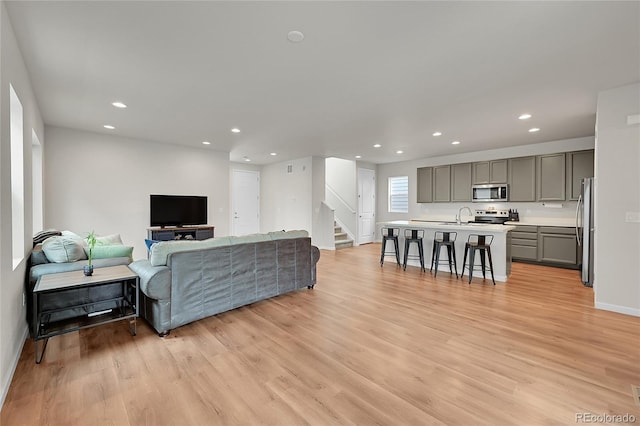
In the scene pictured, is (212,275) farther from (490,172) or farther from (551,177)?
(551,177)

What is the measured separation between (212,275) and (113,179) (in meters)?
4.10

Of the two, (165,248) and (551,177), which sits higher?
(551,177)

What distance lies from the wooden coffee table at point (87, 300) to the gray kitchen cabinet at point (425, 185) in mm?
6999

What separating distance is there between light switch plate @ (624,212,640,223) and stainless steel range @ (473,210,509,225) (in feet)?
10.4

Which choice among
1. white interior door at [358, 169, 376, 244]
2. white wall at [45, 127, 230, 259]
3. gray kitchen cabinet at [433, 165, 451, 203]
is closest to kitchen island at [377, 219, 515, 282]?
gray kitchen cabinet at [433, 165, 451, 203]

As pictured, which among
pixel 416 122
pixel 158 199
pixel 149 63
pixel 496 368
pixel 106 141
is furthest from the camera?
pixel 158 199

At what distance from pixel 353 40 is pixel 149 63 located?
6.48ft

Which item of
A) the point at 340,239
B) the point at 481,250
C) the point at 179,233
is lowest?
the point at 340,239

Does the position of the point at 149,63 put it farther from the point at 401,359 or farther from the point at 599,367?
the point at 599,367

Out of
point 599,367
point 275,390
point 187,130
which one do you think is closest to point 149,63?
point 187,130

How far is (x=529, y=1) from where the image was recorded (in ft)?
6.31

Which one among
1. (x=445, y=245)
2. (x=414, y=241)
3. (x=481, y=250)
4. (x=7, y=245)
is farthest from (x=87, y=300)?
(x=481, y=250)

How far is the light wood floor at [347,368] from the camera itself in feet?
5.81

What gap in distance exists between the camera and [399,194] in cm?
895
